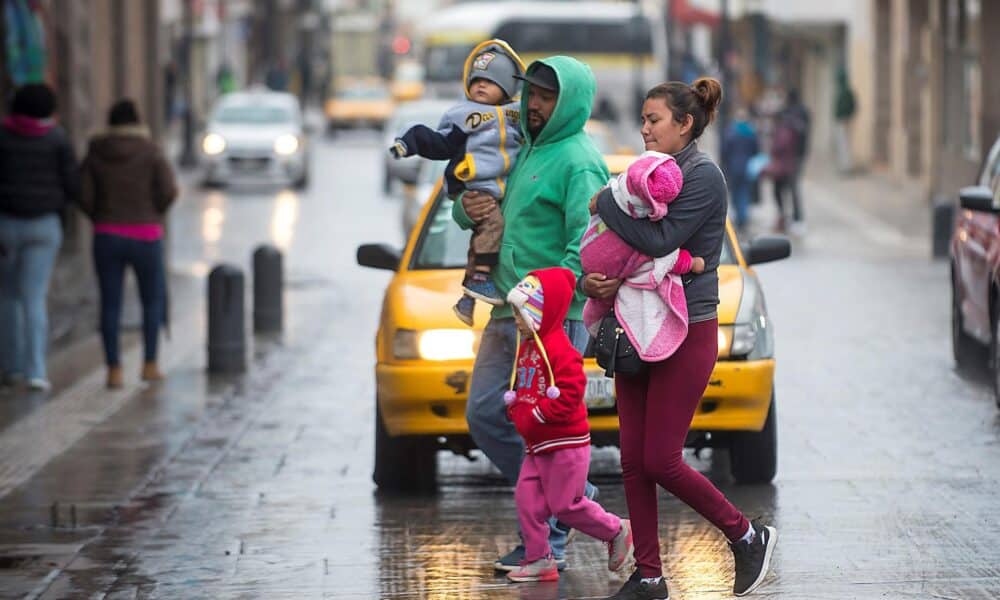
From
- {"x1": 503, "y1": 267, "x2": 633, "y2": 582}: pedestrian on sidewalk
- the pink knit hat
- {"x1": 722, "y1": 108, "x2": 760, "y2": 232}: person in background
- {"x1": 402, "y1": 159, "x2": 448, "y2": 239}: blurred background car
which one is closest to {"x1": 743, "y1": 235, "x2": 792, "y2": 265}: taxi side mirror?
{"x1": 503, "y1": 267, "x2": 633, "y2": 582}: pedestrian on sidewalk

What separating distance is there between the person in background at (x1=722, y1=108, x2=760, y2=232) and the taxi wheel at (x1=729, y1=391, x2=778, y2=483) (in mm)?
18546

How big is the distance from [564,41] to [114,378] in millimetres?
41371

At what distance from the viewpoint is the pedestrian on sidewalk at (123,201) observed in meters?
13.0

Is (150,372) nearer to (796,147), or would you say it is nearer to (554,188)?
(554,188)

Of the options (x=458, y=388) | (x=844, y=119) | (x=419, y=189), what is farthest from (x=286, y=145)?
(x=458, y=388)

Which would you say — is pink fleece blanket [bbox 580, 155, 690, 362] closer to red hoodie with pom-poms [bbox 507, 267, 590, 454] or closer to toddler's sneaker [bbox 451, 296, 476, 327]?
red hoodie with pom-poms [bbox 507, 267, 590, 454]

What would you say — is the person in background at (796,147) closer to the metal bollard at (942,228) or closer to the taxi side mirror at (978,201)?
the metal bollard at (942,228)

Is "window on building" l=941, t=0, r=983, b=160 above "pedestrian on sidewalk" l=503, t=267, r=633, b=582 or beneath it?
above

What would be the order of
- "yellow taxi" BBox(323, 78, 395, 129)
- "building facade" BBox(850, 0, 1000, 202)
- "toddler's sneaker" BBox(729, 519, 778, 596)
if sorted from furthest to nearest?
"yellow taxi" BBox(323, 78, 395, 129), "building facade" BBox(850, 0, 1000, 202), "toddler's sneaker" BBox(729, 519, 778, 596)

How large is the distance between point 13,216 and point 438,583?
6037 mm

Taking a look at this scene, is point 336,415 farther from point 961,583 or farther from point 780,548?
point 961,583

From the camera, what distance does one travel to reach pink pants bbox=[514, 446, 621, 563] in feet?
24.4

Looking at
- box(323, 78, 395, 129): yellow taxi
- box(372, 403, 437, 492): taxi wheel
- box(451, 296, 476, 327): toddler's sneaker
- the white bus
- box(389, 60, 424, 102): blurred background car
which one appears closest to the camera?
box(451, 296, 476, 327): toddler's sneaker

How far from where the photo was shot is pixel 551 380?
7.34m
